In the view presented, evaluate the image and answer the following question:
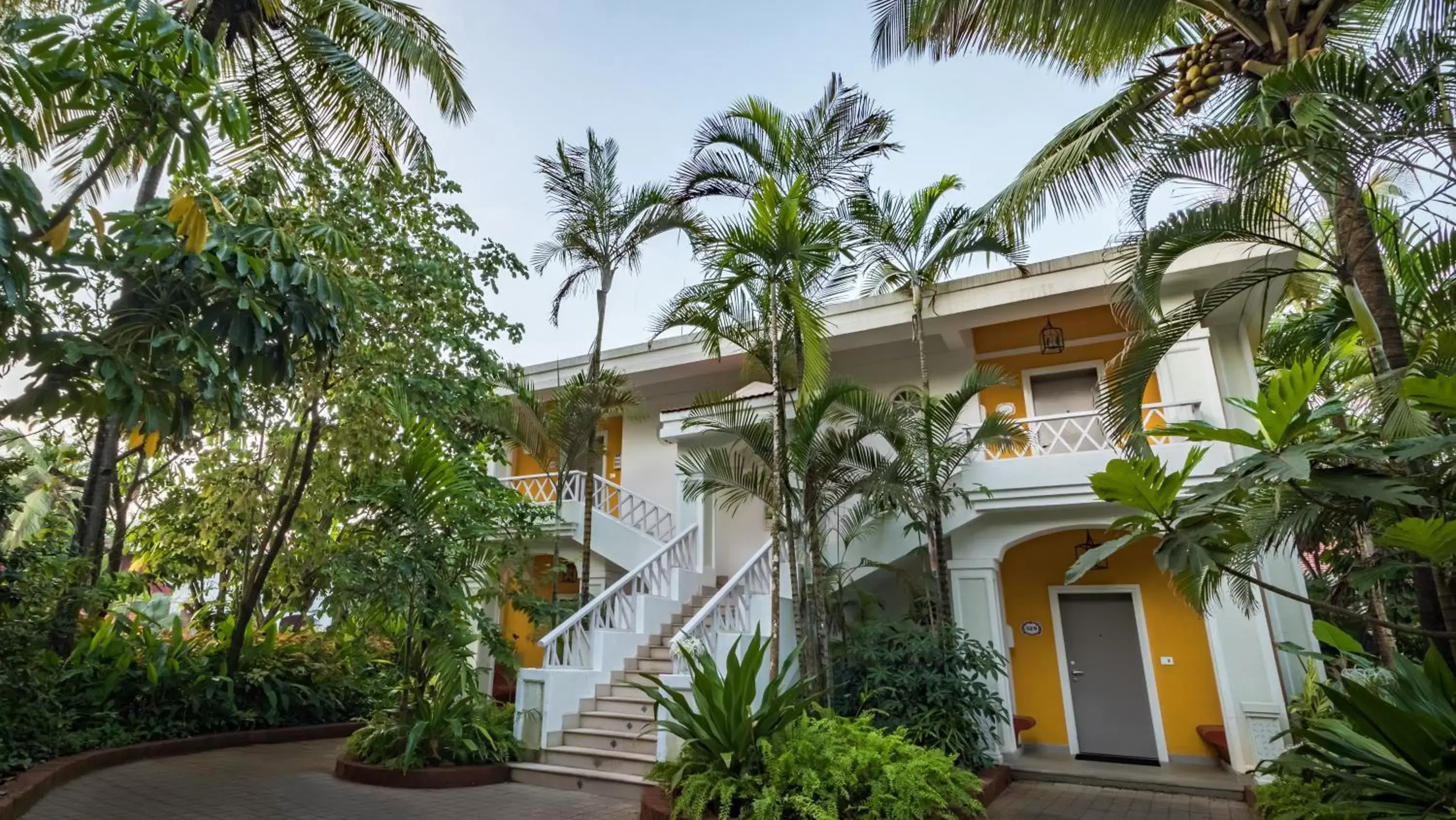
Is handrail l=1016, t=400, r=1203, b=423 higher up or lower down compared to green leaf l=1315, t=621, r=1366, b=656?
higher up

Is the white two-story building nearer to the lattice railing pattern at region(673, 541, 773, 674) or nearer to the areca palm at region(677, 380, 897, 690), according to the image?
the lattice railing pattern at region(673, 541, 773, 674)

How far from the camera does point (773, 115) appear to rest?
7.85 metres

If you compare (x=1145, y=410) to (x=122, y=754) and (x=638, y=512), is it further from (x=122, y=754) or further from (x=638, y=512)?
(x=122, y=754)

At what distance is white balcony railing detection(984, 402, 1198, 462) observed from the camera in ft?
28.0

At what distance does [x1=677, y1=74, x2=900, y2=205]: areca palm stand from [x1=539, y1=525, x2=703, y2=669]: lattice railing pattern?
5042 mm

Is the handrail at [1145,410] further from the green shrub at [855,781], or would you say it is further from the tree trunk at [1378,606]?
the green shrub at [855,781]

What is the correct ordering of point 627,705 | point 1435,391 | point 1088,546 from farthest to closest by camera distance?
point 1088,546 → point 627,705 → point 1435,391

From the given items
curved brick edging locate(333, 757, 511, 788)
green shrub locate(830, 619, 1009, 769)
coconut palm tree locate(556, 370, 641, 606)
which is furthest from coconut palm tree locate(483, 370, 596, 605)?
green shrub locate(830, 619, 1009, 769)

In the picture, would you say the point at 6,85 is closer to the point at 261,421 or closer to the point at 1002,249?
the point at 261,421

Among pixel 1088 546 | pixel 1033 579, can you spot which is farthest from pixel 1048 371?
pixel 1033 579

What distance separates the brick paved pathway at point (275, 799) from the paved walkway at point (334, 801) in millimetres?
13

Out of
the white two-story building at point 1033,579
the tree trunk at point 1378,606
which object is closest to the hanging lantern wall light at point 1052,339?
the white two-story building at point 1033,579

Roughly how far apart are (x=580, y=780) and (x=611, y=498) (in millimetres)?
6518

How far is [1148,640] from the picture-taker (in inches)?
367
